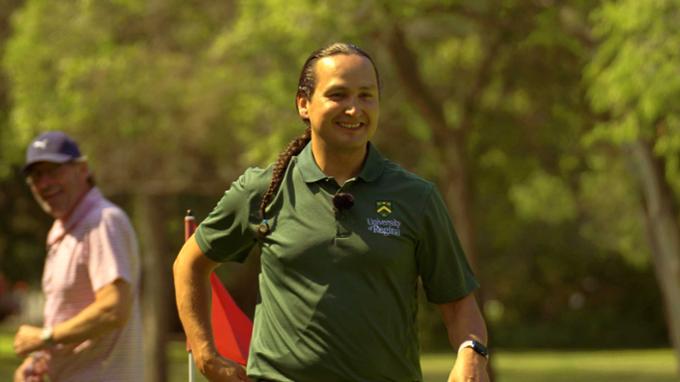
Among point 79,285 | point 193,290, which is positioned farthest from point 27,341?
point 193,290

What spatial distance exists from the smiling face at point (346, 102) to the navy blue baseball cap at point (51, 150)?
2.40 metres

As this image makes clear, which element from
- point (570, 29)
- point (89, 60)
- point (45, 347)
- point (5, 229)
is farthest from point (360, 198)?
point (5, 229)

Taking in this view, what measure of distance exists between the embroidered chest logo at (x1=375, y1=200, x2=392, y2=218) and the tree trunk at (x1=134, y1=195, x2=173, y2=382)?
78.7 ft

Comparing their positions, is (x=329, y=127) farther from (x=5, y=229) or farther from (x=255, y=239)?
(x=5, y=229)

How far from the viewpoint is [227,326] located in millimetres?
5832

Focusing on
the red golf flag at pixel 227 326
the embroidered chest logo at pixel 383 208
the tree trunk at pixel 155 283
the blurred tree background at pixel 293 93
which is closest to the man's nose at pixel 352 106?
the embroidered chest logo at pixel 383 208

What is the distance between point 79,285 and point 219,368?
207cm

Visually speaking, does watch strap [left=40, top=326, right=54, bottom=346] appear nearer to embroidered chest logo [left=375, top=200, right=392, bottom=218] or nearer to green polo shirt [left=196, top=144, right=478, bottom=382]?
green polo shirt [left=196, top=144, right=478, bottom=382]

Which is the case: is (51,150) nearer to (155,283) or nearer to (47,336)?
(47,336)

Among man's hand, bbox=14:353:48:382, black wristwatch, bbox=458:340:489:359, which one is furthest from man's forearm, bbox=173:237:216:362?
man's hand, bbox=14:353:48:382

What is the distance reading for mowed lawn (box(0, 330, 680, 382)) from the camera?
117ft

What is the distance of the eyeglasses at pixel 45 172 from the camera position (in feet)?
23.6

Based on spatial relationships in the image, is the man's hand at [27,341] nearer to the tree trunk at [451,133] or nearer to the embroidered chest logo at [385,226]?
the embroidered chest logo at [385,226]

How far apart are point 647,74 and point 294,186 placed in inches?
470
